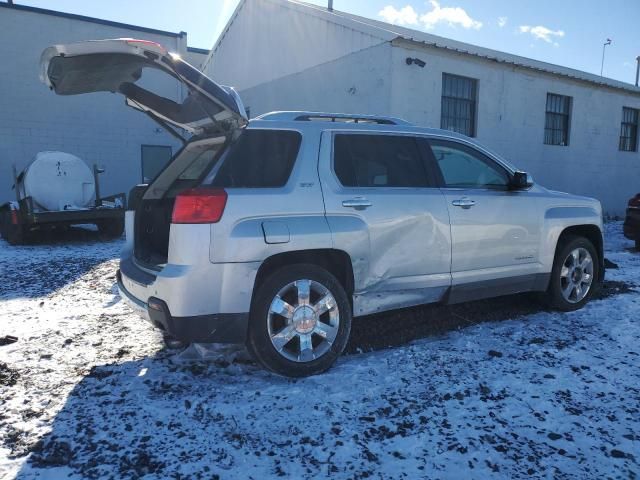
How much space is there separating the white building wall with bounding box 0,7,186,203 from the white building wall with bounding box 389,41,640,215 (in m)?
10.4

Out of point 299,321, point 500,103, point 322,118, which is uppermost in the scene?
point 500,103

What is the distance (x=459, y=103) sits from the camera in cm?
1242

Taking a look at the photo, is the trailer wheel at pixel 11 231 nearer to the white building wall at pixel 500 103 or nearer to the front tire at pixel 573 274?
the white building wall at pixel 500 103

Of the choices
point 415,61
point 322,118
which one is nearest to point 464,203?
point 322,118

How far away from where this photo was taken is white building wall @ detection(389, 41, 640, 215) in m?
11.3

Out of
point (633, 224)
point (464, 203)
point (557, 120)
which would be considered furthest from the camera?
point (557, 120)

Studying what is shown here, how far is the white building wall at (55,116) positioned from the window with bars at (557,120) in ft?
44.1

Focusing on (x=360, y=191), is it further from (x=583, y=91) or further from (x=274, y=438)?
(x=583, y=91)

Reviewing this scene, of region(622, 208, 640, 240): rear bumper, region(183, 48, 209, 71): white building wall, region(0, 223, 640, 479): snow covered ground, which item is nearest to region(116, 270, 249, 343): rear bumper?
region(0, 223, 640, 479): snow covered ground

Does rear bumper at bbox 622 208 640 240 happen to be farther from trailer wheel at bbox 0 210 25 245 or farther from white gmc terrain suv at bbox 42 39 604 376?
trailer wheel at bbox 0 210 25 245

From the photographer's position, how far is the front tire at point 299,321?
10.6 ft

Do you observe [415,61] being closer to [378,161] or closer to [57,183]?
[378,161]

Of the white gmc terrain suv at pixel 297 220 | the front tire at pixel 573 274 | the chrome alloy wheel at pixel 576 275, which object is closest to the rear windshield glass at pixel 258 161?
the white gmc terrain suv at pixel 297 220

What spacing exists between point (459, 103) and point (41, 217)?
1024 cm
